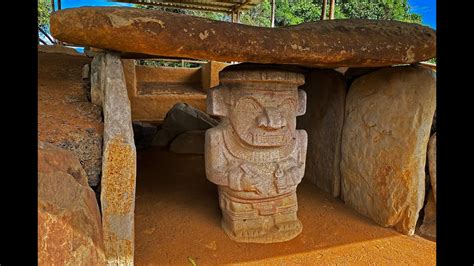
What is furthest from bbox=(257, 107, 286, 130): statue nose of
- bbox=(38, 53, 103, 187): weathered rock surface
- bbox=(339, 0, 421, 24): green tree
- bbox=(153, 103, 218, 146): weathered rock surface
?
bbox=(339, 0, 421, 24): green tree

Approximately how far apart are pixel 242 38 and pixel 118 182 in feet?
4.46

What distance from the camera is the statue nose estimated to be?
9.32ft

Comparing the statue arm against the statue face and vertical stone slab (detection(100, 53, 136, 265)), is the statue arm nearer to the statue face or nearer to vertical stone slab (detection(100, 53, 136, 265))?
the statue face

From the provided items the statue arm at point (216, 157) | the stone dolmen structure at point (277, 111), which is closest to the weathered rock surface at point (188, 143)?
the stone dolmen structure at point (277, 111)

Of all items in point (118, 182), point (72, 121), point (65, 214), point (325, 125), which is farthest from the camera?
point (325, 125)

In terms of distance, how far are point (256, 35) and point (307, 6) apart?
65.2ft

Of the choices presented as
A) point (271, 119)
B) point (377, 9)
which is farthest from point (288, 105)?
point (377, 9)

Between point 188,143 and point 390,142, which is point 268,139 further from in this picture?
point 188,143

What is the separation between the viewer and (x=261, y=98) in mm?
2900

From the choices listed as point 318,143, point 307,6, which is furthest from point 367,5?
point 318,143

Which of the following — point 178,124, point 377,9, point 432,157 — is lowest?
point 178,124

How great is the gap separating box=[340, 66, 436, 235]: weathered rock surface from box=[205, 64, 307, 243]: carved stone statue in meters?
0.79

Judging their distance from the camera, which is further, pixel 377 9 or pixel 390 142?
pixel 377 9

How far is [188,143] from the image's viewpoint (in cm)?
580
